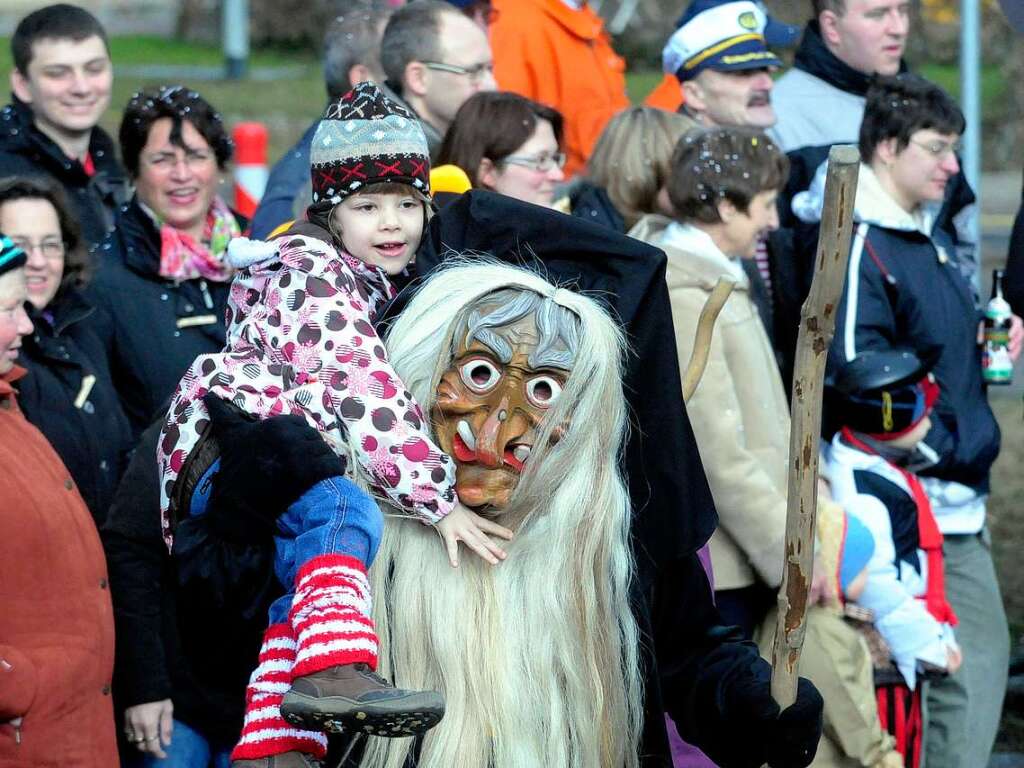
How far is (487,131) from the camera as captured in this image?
4.91 metres

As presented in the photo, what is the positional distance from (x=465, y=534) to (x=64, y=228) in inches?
79.5

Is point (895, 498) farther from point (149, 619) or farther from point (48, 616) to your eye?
point (48, 616)

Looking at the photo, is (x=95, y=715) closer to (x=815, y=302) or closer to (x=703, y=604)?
(x=703, y=604)

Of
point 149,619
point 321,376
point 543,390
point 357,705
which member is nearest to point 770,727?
point 543,390

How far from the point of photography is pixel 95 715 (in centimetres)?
388

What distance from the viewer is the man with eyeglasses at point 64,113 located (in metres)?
5.45

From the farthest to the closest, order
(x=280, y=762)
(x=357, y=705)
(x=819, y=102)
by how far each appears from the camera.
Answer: (x=819, y=102) → (x=280, y=762) → (x=357, y=705)

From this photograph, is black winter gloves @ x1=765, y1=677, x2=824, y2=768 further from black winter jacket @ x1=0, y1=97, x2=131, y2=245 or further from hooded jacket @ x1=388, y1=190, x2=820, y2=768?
black winter jacket @ x1=0, y1=97, x2=131, y2=245

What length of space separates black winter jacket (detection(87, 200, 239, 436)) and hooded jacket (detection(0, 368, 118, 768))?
82cm

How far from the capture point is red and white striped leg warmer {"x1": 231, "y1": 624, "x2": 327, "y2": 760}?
292cm

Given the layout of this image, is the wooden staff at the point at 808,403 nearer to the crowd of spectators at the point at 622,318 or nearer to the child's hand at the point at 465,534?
the crowd of spectators at the point at 622,318

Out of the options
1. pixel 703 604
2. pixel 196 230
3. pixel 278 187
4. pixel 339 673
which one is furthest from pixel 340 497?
pixel 278 187

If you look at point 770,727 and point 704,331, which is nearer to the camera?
point 770,727

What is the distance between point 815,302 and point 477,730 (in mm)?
925
